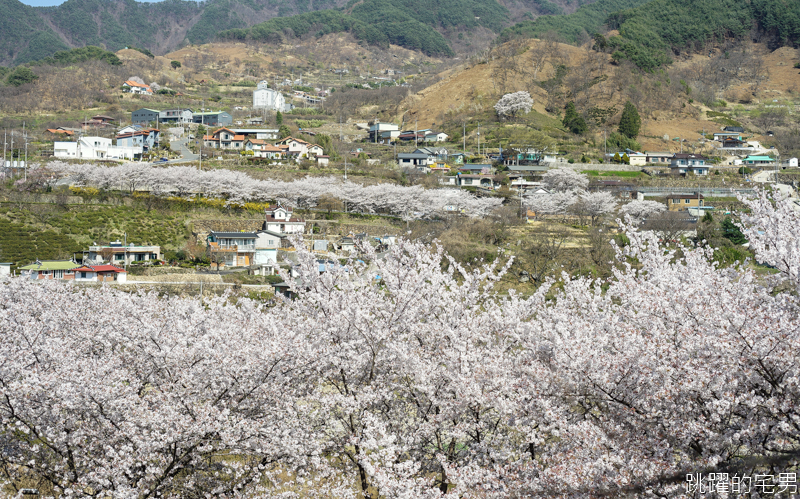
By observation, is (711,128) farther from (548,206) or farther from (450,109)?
(548,206)

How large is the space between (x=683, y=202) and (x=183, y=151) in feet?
128

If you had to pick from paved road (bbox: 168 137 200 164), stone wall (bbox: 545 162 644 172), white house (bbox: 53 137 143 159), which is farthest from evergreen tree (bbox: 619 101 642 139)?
white house (bbox: 53 137 143 159)

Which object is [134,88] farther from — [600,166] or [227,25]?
[227,25]

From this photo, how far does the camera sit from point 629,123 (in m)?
60.7

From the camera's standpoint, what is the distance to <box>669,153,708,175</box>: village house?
170ft

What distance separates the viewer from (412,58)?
148 meters

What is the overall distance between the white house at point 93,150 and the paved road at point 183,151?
3.06m

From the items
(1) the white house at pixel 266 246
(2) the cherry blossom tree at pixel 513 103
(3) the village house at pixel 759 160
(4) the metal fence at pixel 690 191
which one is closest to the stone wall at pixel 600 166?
(4) the metal fence at pixel 690 191

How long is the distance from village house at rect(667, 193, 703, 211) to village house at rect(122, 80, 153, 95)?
61.4m

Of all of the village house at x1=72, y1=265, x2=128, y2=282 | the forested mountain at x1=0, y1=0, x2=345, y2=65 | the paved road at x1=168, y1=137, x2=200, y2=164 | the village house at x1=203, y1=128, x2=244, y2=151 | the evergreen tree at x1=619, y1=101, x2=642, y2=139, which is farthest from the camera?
the forested mountain at x1=0, y1=0, x2=345, y2=65

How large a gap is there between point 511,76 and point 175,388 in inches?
2742

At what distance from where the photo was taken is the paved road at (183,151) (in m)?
48.3

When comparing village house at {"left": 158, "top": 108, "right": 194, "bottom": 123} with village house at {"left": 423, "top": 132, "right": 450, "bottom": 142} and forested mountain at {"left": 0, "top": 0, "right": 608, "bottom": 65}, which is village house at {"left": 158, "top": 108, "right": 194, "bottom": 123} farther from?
forested mountain at {"left": 0, "top": 0, "right": 608, "bottom": 65}

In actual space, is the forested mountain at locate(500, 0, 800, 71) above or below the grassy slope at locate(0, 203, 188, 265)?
above
